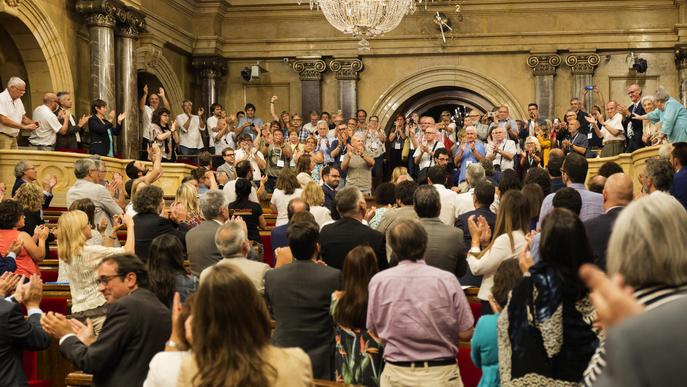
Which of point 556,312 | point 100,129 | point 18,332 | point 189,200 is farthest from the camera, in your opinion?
point 100,129

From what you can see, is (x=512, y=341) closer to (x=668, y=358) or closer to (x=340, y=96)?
(x=668, y=358)

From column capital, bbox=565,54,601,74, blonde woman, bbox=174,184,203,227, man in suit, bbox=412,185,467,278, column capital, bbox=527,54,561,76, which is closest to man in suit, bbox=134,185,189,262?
blonde woman, bbox=174,184,203,227

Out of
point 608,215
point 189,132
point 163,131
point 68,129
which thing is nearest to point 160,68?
point 189,132

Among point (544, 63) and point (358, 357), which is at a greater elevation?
point (544, 63)

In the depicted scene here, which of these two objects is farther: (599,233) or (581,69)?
(581,69)

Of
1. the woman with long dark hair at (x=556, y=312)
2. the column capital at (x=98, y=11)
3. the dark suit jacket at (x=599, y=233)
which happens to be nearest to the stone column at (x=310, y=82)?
the column capital at (x=98, y=11)

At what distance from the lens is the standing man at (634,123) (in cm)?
1493

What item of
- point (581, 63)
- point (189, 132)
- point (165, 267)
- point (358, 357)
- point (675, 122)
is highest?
point (581, 63)

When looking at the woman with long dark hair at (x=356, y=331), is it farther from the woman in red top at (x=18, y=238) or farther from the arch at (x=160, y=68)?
the arch at (x=160, y=68)

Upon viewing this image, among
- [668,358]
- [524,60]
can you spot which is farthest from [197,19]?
[668,358]

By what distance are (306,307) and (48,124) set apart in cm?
1031

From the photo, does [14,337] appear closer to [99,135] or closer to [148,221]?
[148,221]

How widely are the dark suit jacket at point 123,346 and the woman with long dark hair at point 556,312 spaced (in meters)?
1.60

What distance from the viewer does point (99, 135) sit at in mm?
15711
